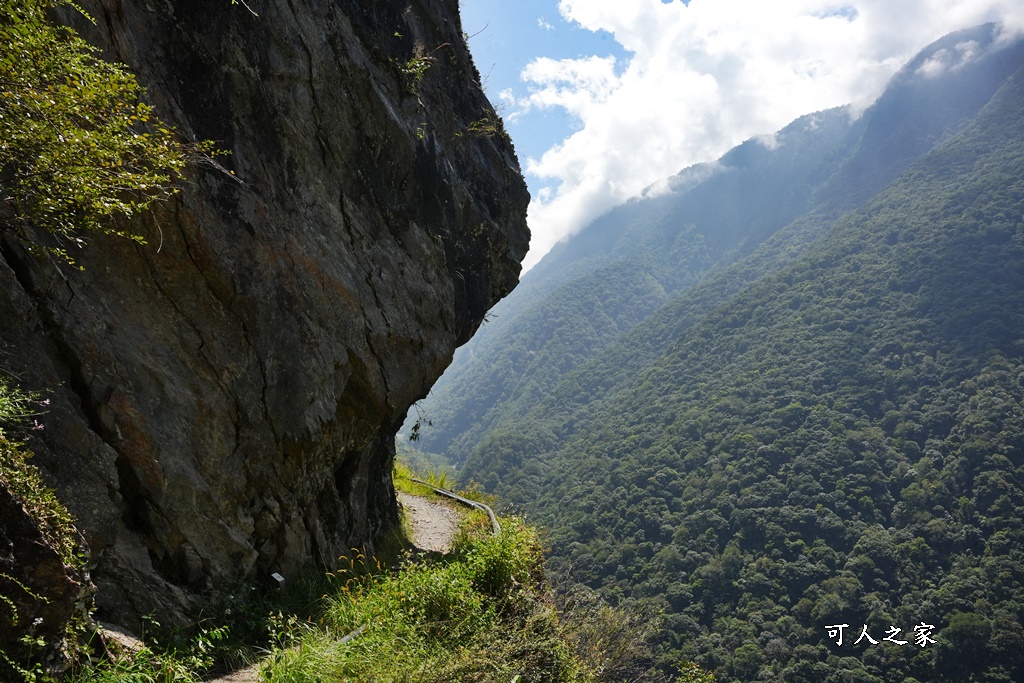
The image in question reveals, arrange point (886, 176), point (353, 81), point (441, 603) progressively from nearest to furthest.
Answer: point (441, 603) < point (353, 81) < point (886, 176)

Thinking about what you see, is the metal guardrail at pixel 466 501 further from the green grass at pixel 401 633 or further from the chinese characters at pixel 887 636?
the chinese characters at pixel 887 636

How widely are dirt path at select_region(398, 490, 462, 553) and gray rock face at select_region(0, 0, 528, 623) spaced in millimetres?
1282

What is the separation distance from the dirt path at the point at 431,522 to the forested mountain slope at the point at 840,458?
303cm

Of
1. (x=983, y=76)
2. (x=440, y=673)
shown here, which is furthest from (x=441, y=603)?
(x=983, y=76)

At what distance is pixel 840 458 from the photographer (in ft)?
244

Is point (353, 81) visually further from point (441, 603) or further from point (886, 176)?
point (886, 176)

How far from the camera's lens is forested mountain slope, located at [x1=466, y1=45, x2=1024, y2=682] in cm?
4819

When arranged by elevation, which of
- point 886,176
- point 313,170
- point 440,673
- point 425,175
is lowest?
point 440,673

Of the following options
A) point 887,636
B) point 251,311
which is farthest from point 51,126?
point 887,636

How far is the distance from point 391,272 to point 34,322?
5.43 meters

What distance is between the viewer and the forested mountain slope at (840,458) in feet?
158

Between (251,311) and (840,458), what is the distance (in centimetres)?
8300

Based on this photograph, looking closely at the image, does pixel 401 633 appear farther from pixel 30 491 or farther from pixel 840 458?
pixel 840 458

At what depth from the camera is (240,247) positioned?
23.6 ft
